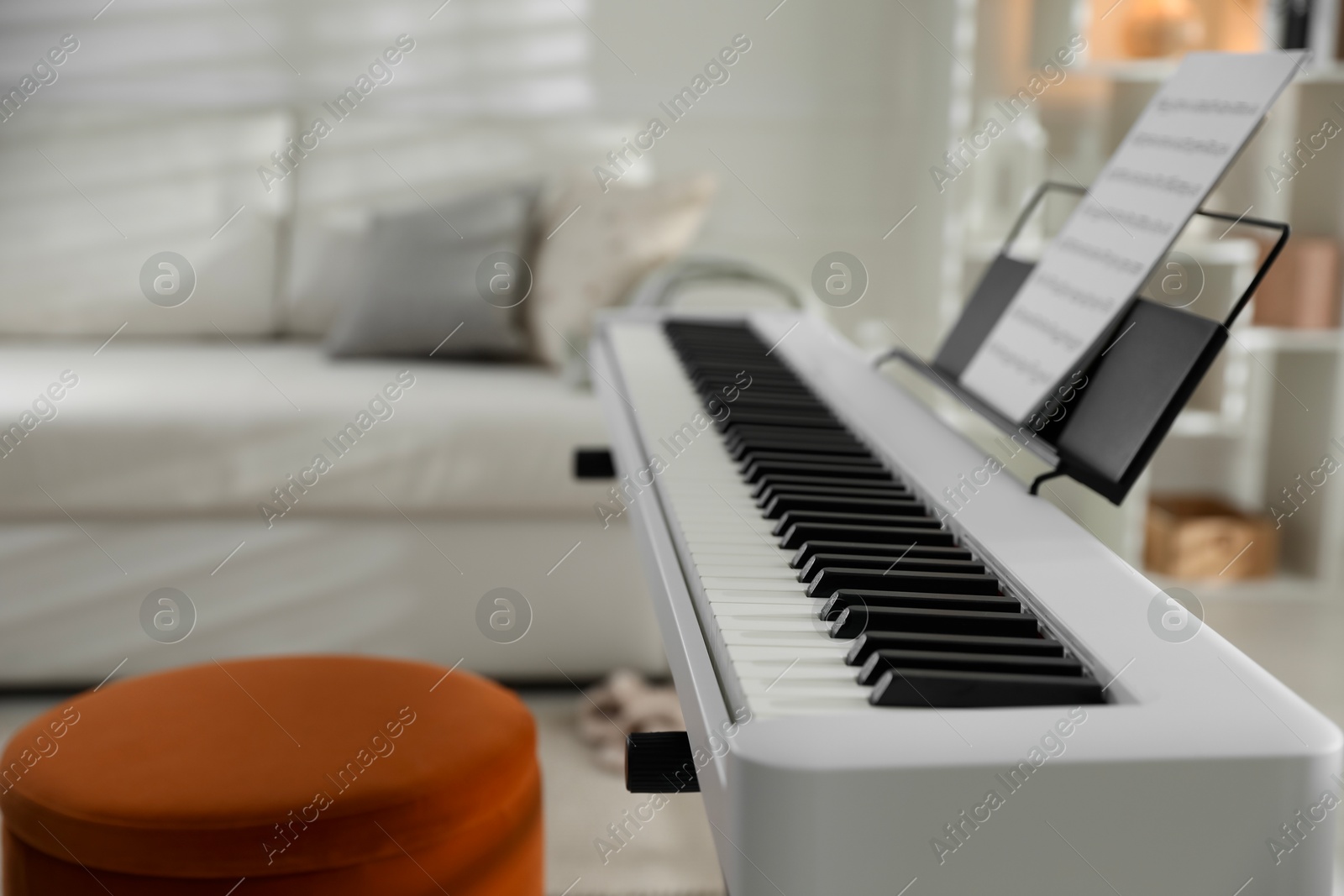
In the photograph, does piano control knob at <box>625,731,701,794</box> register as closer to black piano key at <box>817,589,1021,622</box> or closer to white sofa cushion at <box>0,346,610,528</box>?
black piano key at <box>817,589,1021,622</box>

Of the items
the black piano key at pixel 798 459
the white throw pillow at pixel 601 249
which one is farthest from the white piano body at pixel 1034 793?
the white throw pillow at pixel 601 249

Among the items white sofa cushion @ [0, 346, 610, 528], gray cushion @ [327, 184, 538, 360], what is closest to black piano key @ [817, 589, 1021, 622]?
white sofa cushion @ [0, 346, 610, 528]

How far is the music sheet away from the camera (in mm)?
861

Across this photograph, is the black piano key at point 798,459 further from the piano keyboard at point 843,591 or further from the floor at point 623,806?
the floor at point 623,806

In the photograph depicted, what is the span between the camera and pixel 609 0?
2.89 m

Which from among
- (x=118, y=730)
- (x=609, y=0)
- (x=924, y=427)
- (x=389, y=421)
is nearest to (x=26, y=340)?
(x=389, y=421)

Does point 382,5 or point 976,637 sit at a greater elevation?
point 382,5

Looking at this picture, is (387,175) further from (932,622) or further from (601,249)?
(932,622)

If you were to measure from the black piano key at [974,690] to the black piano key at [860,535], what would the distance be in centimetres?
23

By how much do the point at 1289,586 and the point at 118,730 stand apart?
2495 millimetres

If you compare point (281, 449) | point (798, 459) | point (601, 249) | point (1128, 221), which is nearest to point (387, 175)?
point (601, 249)

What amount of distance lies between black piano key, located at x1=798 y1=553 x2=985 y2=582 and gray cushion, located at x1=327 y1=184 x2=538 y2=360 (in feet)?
5.58

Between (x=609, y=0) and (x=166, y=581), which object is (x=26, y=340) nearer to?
(x=166, y=581)

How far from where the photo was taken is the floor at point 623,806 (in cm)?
152
